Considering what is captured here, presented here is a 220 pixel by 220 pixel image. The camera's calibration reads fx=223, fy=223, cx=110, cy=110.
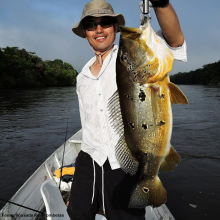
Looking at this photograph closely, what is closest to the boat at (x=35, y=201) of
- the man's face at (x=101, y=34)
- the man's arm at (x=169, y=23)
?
the man's face at (x=101, y=34)

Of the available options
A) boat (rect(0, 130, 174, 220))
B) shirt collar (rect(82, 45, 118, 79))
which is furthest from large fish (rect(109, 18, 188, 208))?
boat (rect(0, 130, 174, 220))

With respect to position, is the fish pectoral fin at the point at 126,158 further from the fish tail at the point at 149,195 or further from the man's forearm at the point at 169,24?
the man's forearm at the point at 169,24

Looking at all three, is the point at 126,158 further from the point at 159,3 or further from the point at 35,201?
the point at 35,201

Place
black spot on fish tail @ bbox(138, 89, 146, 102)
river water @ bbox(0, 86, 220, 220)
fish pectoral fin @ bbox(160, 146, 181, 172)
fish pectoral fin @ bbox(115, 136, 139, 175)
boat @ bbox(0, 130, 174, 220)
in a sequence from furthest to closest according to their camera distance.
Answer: river water @ bbox(0, 86, 220, 220) < boat @ bbox(0, 130, 174, 220) < fish pectoral fin @ bbox(115, 136, 139, 175) < fish pectoral fin @ bbox(160, 146, 181, 172) < black spot on fish tail @ bbox(138, 89, 146, 102)

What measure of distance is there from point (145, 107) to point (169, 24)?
80cm

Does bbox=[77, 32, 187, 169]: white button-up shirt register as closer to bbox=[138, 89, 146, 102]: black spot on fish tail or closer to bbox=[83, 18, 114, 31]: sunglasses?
bbox=[83, 18, 114, 31]: sunglasses

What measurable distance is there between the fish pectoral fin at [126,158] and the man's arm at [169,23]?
1.12 m

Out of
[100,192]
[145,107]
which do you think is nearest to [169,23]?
[145,107]

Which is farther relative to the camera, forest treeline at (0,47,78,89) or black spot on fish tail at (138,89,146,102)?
forest treeline at (0,47,78,89)

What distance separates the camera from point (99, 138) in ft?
8.97

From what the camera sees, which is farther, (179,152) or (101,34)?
(179,152)

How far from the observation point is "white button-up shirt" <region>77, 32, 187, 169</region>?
265 cm

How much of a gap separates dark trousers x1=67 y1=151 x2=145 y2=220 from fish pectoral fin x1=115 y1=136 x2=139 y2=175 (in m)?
0.30

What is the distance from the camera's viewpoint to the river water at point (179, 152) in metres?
7.94
